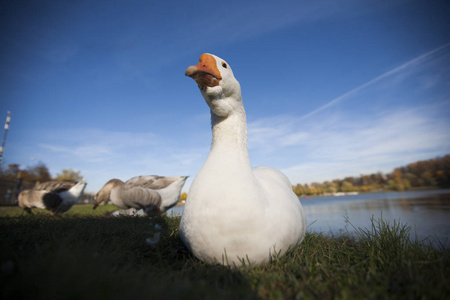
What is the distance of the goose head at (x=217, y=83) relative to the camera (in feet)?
8.10

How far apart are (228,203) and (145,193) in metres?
5.77

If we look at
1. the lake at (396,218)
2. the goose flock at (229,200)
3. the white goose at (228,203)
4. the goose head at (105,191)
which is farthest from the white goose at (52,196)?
the white goose at (228,203)

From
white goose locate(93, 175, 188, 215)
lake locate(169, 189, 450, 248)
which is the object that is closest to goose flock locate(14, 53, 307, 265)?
lake locate(169, 189, 450, 248)

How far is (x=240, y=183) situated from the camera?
2225 mm

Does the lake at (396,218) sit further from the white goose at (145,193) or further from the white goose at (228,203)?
the white goose at (228,203)

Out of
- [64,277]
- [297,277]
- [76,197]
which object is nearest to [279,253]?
[297,277]

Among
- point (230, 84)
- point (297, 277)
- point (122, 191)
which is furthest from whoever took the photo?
point (122, 191)

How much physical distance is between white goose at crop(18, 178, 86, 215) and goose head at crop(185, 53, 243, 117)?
29.5 ft

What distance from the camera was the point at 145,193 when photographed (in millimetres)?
7133

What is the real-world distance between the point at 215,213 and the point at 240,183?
0.39 metres

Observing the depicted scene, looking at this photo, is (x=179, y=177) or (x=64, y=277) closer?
(x=64, y=277)

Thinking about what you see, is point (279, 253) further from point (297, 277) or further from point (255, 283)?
point (255, 283)

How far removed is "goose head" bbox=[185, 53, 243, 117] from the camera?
247 centimetres

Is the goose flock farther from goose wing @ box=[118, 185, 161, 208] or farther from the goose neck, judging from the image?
goose wing @ box=[118, 185, 161, 208]
